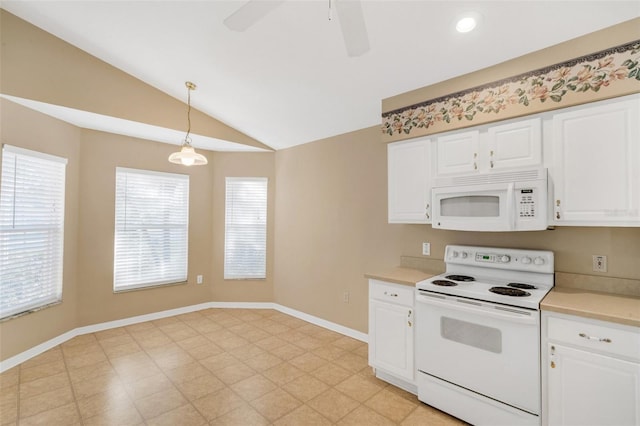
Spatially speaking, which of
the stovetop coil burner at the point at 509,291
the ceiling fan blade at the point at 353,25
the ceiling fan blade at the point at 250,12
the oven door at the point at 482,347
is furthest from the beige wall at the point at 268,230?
the ceiling fan blade at the point at 250,12

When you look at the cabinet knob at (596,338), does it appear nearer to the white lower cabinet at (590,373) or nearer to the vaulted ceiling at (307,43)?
the white lower cabinet at (590,373)

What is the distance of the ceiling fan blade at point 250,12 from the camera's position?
1435 millimetres

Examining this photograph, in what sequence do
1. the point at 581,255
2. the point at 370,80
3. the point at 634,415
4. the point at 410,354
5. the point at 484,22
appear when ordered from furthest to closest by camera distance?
the point at 370,80 → the point at 410,354 → the point at 581,255 → the point at 484,22 → the point at 634,415

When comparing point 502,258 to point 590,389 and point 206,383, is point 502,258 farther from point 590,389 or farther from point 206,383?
point 206,383

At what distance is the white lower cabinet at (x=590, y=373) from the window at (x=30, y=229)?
4.55 metres

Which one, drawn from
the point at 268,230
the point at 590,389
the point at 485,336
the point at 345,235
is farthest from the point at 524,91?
the point at 268,230

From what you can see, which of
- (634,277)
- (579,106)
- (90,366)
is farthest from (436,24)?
(90,366)

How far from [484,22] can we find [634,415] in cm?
245

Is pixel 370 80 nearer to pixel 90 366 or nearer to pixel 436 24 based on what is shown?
pixel 436 24

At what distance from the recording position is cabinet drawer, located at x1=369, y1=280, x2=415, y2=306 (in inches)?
99.0

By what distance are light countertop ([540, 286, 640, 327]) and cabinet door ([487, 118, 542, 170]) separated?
0.93m

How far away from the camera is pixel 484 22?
1.99 m

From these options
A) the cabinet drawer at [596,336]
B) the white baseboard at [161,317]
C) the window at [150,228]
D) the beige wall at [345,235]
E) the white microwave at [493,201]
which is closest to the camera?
the cabinet drawer at [596,336]

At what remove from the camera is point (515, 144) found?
88.5 inches
